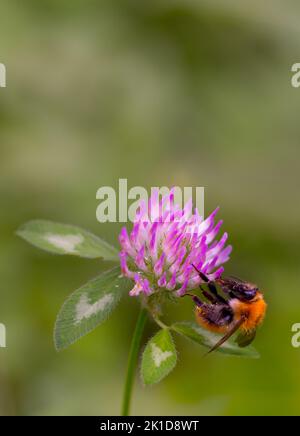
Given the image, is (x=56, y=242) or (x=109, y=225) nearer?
(x=56, y=242)

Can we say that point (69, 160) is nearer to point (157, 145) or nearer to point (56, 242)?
point (157, 145)

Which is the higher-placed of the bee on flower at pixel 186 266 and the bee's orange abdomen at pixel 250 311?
the bee on flower at pixel 186 266

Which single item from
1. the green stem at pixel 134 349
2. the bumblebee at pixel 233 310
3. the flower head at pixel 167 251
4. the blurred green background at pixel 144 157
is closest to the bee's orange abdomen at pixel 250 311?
the bumblebee at pixel 233 310

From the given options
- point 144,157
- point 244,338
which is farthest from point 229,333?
point 144,157

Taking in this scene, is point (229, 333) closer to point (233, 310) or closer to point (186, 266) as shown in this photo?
point (233, 310)

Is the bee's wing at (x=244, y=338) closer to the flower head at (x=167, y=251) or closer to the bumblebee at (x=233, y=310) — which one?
the bumblebee at (x=233, y=310)
